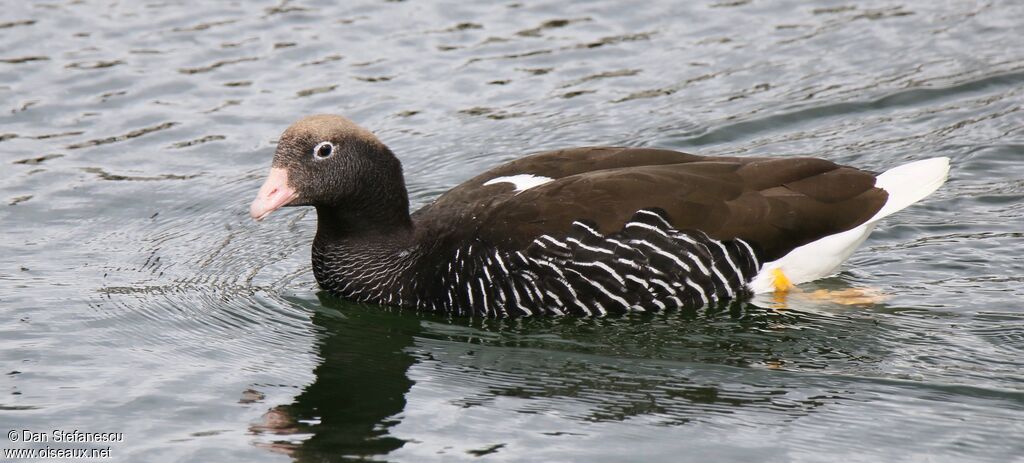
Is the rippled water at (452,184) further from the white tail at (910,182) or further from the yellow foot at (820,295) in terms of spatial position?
the white tail at (910,182)

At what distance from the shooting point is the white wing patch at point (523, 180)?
10.2 meters

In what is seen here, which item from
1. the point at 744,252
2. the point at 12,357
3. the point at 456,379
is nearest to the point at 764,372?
the point at 744,252

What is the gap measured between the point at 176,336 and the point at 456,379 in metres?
2.04

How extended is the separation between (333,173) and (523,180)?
4.36ft

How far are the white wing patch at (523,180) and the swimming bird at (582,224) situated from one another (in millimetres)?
13

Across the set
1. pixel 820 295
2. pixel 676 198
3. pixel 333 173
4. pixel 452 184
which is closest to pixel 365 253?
pixel 333 173

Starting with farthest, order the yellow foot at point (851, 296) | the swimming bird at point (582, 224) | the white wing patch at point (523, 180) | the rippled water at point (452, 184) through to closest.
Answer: the white wing patch at point (523, 180), the yellow foot at point (851, 296), the swimming bird at point (582, 224), the rippled water at point (452, 184)

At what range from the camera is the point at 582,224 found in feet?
32.1

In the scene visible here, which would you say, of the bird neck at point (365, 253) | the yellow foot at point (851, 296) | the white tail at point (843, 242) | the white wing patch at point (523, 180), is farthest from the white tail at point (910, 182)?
the bird neck at point (365, 253)

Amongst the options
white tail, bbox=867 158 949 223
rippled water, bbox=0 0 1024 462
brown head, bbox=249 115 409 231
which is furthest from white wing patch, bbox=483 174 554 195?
white tail, bbox=867 158 949 223

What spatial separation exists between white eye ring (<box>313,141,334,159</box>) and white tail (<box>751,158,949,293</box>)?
9.87 ft

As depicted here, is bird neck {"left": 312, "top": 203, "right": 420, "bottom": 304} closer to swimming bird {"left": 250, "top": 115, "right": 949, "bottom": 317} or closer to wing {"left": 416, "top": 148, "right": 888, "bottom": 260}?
swimming bird {"left": 250, "top": 115, "right": 949, "bottom": 317}

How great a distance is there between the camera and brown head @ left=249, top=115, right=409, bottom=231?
9.85m

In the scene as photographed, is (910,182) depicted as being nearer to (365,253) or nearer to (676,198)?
(676,198)
